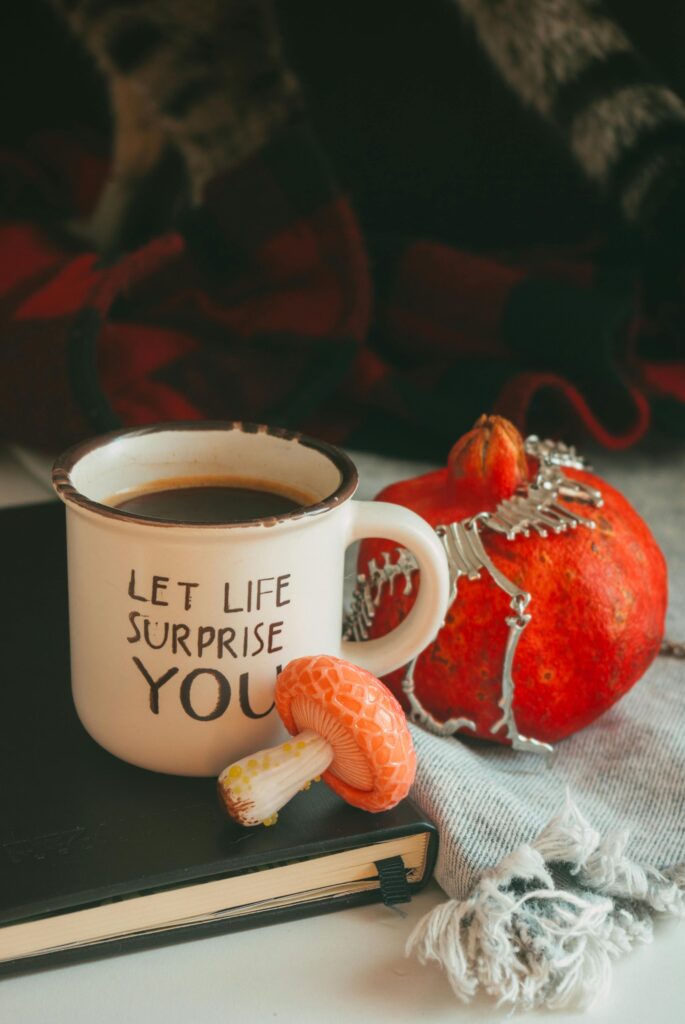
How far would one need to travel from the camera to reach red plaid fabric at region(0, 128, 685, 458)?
2.71 feet

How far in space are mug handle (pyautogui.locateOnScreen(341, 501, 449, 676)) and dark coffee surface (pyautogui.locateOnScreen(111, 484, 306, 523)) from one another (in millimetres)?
37

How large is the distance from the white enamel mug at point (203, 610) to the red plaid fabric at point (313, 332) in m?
0.37

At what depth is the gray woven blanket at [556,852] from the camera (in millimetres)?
381

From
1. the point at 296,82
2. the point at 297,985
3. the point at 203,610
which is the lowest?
the point at 297,985

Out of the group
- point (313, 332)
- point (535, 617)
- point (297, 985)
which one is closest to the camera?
point (297, 985)

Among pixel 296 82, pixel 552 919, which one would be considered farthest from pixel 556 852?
pixel 296 82

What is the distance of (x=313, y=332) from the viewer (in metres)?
0.90

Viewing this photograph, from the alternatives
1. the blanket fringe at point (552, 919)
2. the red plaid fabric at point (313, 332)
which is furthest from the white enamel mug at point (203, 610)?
the red plaid fabric at point (313, 332)

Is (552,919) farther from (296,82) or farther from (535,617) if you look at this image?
(296,82)

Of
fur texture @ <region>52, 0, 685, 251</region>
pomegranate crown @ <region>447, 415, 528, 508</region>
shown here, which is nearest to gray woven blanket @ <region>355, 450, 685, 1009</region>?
pomegranate crown @ <region>447, 415, 528, 508</region>

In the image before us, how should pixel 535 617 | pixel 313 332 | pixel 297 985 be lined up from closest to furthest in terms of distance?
pixel 297 985
pixel 535 617
pixel 313 332

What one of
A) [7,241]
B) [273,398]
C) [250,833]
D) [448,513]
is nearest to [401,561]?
[448,513]

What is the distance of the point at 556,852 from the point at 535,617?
12 cm

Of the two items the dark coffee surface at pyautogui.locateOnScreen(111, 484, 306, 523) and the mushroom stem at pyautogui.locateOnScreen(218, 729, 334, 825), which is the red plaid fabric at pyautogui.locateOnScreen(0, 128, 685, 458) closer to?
the dark coffee surface at pyautogui.locateOnScreen(111, 484, 306, 523)
